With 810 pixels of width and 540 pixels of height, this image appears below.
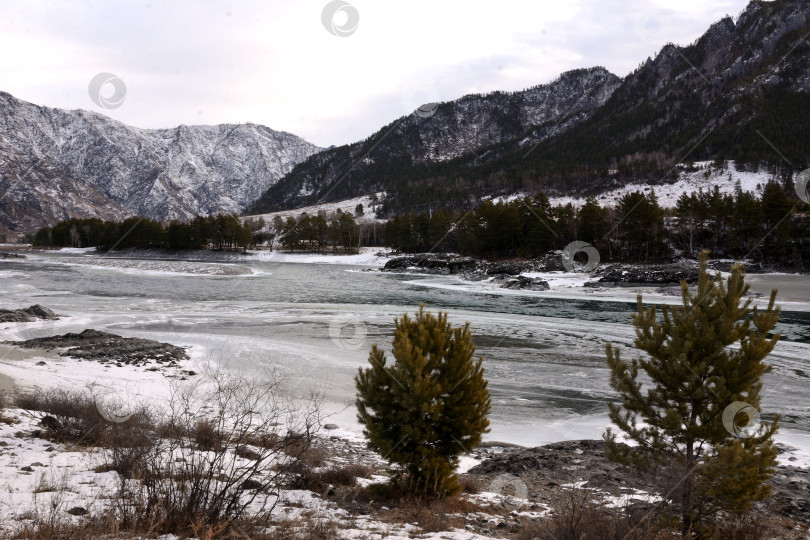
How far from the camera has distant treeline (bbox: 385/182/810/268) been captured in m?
59.9

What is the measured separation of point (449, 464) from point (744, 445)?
3.96m

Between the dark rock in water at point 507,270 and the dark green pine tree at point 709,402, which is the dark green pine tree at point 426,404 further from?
the dark rock in water at point 507,270

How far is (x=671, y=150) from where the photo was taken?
17600 centimetres

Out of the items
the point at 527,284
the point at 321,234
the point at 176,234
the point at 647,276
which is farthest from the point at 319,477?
the point at 176,234

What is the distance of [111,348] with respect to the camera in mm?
18391

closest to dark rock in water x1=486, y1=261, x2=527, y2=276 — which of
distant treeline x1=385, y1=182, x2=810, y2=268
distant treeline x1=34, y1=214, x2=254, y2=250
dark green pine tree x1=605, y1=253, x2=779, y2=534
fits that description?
distant treeline x1=385, y1=182, x2=810, y2=268

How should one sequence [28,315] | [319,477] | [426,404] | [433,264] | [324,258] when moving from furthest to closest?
[324,258] < [433,264] < [28,315] < [319,477] < [426,404]

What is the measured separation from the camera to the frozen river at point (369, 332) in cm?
1410

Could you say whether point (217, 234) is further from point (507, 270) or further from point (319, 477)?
point (319, 477)

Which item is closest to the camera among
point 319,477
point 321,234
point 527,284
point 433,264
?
point 319,477

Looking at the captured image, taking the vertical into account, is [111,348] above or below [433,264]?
below

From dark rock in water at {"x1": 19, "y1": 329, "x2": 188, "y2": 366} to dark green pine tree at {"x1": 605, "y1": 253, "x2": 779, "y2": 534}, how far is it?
1559cm

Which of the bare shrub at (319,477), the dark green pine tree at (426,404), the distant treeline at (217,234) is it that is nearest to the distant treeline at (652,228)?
the distant treeline at (217,234)

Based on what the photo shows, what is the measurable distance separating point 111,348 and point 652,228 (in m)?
69.4
